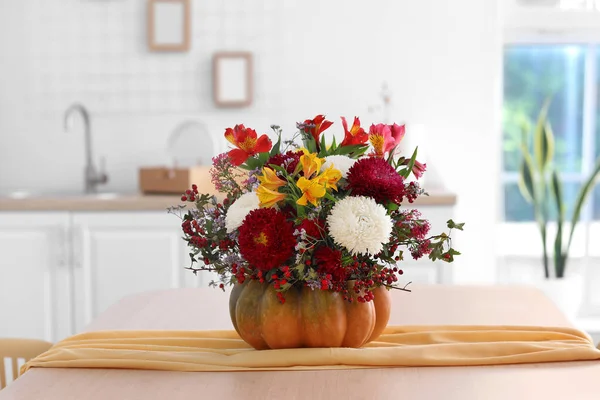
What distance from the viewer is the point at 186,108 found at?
165 inches

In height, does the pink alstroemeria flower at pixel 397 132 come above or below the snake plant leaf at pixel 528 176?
above

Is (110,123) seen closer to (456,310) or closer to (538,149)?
(538,149)

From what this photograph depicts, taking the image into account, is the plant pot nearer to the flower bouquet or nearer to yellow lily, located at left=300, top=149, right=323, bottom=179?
the flower bouquet

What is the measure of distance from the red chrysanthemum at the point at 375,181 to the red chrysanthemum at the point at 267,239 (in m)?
0.13

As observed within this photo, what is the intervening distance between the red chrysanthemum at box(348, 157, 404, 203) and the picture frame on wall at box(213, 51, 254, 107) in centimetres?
281

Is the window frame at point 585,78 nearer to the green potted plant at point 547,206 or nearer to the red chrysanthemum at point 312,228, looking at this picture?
the green potted plant at point 547,206

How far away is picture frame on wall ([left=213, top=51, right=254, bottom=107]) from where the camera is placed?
4145 millimetres

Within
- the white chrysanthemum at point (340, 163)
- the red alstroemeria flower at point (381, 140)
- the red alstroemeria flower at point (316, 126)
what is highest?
the red alstroemeria flower at point (316, 126)

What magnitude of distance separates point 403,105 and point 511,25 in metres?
0.70

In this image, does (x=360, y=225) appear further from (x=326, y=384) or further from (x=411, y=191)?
(x=326, y=384)

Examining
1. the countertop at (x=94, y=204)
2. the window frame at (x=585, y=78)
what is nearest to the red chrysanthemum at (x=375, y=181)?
the countertop at (x=94, y=204)

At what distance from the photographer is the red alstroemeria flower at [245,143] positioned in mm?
1437

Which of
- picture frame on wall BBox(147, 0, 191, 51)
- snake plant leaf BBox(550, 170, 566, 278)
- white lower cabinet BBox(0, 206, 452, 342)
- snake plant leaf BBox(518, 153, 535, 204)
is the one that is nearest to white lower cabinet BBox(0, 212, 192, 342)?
white lower cabinet BBox(0, 206, 452, 342)

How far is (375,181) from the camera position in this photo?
138 cm
